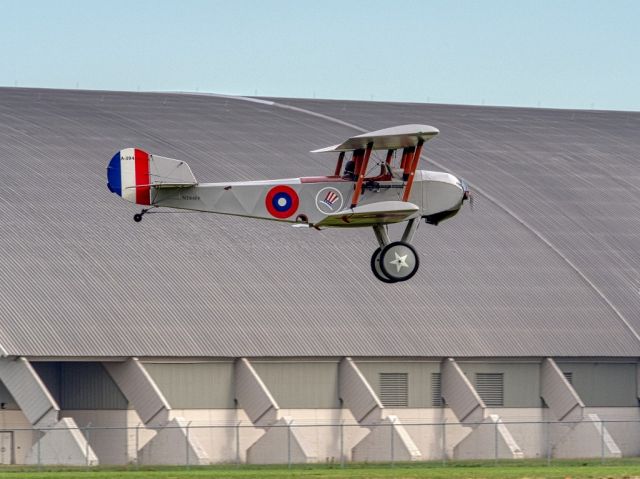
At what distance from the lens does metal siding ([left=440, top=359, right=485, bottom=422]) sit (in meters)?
69.4

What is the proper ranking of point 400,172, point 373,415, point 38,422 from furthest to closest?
point 373,415 < point 38,422 < point 400,172

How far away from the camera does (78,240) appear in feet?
226

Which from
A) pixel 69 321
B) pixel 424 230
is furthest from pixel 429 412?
pixel 69 321

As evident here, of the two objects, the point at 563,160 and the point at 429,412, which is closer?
the point at 429,412

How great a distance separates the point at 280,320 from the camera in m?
69.2

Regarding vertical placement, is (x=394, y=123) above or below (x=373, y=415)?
above

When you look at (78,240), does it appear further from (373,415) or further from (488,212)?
(488,212)

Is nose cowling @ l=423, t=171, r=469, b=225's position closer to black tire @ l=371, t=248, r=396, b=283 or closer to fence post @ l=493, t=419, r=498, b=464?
black tire @ l=371, t=248, r=396, b=283

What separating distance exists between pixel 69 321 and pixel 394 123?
36237mm

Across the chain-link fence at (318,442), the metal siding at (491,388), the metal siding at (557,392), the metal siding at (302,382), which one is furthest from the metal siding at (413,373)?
the metal siding at (557,392)

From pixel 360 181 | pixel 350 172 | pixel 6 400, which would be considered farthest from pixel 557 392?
pixel 360 181

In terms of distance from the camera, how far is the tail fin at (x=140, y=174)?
142 ft

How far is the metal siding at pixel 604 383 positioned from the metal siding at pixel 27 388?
85.3ft

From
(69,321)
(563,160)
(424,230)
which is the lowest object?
(69,321)
